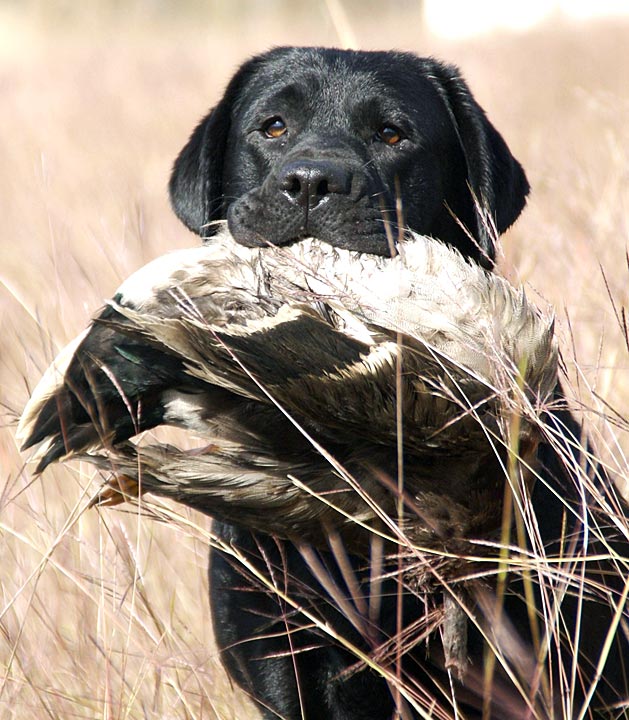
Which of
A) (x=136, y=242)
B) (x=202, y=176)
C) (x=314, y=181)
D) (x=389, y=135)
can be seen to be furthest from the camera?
(x=136, y=242)

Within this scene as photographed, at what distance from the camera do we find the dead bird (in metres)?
1.57

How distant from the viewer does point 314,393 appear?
5.14 feet

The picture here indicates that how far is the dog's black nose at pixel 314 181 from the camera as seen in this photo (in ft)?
8.21

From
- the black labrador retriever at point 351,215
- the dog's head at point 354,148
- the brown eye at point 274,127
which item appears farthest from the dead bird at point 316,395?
the brown eye at point 274,127

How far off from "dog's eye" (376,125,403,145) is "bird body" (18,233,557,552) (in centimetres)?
122

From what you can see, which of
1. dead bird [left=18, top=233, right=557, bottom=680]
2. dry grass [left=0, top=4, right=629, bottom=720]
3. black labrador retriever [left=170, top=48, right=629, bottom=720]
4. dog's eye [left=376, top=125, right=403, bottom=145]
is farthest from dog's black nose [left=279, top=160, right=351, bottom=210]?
dead bird [left=18, top=233, right=557, bottom=680]

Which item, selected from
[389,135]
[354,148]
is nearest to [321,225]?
[354,148]

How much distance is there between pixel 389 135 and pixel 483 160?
10.5 inches

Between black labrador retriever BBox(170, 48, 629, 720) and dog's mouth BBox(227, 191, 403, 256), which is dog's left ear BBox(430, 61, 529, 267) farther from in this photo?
dog's mouth BBox(227, 191, 403, 256)

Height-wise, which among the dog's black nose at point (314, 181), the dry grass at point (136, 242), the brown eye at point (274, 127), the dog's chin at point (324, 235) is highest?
the brown eye at point (274, 127)

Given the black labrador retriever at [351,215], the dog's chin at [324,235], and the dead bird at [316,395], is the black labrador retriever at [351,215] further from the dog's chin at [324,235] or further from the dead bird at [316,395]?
the dead bird at [316,395]

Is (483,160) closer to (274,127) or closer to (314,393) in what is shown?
(274,127)

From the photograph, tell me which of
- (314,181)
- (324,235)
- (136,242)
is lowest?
(136,242)

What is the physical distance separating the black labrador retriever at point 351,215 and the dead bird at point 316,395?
5.2 inches
